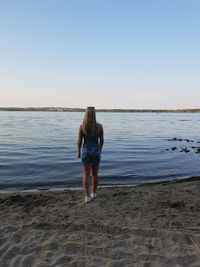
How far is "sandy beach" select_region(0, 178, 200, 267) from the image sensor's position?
5.34 m

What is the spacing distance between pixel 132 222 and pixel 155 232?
661 millimetres

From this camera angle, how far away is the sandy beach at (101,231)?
534cm

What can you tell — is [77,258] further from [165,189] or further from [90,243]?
[165,189]

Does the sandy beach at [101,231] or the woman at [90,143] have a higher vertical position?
the woman at [90,143]

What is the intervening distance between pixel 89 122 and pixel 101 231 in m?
2.58

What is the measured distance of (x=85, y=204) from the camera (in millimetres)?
8164

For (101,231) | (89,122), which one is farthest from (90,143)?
(101,231)

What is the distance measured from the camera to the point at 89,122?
26.1ft

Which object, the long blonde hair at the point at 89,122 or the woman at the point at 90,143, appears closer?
the long blonde hair at the point at 89,122

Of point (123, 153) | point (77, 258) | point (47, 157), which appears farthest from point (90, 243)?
point (123, 153)

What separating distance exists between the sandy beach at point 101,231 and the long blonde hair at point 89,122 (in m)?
1.68

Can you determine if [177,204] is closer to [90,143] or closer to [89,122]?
[90,143]

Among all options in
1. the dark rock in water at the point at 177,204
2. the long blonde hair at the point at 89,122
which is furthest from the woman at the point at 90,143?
the dark rock in water at the point at 177,204

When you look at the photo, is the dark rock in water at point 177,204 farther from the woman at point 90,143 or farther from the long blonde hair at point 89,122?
the long blonde hair at point 89,122
